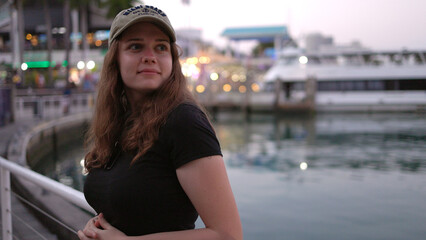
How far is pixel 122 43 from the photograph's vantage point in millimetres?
1666

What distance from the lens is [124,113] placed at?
6.13 feet

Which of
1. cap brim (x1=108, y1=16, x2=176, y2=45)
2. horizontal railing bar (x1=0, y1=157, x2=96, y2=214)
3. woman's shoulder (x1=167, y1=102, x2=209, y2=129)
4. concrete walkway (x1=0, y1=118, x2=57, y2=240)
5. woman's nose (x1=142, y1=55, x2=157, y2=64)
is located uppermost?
cap brim (x1=108, y1=16, x2=176, y2=45)

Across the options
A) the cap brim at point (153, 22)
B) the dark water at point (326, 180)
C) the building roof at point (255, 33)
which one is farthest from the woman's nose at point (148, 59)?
the building roof at point (255, 33)

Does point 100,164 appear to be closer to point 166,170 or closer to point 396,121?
point 166,170

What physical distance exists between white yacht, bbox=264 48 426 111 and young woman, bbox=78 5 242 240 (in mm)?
33976

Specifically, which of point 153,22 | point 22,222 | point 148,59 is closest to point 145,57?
point 148,59

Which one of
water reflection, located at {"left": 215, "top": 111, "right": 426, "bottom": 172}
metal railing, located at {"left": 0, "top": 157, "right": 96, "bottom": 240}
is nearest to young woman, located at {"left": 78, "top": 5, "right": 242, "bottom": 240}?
metal railing, located at {"left": 0, "top": 157, "right": 96, "bottom": 240}

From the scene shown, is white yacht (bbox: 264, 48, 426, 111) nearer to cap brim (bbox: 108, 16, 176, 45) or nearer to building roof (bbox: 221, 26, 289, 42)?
building roof (bbox: 221, 26, 289, 42)

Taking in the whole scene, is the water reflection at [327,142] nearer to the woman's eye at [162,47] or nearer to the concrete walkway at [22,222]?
the concrete walkway at [22,222]

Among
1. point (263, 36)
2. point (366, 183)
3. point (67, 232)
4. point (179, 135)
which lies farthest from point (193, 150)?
point (263, 36)

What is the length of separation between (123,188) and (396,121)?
3142 cm

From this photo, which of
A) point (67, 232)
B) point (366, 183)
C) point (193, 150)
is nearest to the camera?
point (193, 150)

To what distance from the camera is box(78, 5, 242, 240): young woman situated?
52.6 inches

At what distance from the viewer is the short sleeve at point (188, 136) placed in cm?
132
